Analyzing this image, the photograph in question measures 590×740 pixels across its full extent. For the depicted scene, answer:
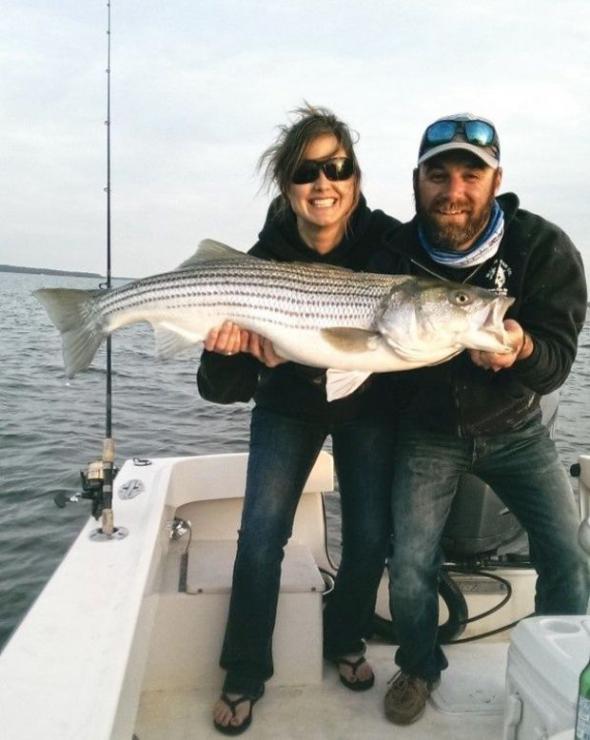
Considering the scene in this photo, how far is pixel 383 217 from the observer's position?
4141mm

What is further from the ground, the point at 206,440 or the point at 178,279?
the point at 178,279

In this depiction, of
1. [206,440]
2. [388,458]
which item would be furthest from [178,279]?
[206,440]

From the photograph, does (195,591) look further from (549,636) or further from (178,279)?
(549,636)

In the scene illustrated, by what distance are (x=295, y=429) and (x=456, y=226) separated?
1.36 metres

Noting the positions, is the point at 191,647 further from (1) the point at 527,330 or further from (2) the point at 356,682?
(1) the point at 527,330

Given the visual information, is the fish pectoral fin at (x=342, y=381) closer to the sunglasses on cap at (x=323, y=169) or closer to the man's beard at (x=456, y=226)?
the man's beard at (x=456, y=226)

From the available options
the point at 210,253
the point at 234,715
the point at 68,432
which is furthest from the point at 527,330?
the point at 68,432

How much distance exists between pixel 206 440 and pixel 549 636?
34.0 feet

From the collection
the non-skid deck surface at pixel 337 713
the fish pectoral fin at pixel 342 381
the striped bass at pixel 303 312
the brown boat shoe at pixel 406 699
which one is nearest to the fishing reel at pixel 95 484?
the striped bass at pixel 303 312

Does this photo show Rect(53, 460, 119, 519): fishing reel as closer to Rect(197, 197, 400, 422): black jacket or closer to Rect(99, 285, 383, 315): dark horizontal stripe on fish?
Rect(197, 197, 400, 422): black jacket

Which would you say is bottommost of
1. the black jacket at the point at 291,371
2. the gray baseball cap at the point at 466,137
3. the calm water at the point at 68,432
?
the calm water at the point at 68,432

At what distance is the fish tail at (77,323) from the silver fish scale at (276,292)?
0.32 m

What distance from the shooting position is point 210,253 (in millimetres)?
4098

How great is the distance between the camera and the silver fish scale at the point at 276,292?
146 inches
